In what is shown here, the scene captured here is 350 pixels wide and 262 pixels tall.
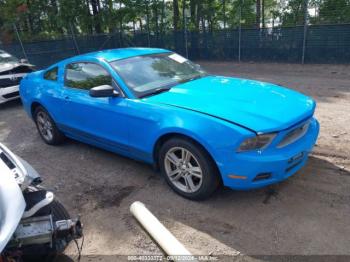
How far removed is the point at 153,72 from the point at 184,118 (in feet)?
3.92

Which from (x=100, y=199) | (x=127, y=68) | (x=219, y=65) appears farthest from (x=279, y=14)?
(x=100, y=199)

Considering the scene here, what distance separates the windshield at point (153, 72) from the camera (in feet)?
13.4

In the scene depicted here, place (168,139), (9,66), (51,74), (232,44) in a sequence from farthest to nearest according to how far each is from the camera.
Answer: (232,44), (9,66), (51,74), (168,139)

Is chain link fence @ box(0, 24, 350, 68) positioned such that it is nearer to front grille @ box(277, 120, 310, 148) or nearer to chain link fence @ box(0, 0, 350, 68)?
chain link fence @ box(0, 0, 350, 68)

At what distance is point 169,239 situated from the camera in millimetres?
2990

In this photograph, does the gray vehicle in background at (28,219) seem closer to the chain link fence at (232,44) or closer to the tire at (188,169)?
the tire at (188,169)

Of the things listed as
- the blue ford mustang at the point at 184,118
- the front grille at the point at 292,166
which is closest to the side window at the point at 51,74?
the blue ford mustang at the point at 184,118

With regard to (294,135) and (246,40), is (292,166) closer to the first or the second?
(294,135)

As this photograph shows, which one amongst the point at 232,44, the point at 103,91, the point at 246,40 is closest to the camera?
the point at 103,91

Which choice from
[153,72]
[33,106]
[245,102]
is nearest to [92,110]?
[153,72]

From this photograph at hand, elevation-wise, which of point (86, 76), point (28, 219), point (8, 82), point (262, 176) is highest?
point (86, 76)

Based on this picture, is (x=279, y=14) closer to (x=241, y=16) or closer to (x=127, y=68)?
(x=241, y=16)

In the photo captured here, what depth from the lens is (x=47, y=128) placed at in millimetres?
5625

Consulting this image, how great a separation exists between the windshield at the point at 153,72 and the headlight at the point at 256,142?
54.3 inches
